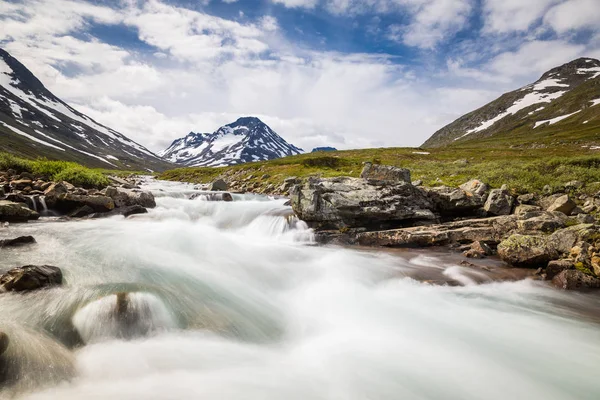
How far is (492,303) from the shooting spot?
9.86m

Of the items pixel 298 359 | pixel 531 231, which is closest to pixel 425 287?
pixel 298 359

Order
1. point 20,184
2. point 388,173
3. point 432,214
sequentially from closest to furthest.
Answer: point 432,214
point 20,184
point 388,173

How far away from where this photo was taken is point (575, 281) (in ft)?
34.4

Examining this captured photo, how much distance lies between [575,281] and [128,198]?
25.6m

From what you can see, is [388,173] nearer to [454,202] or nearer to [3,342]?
[454,202]

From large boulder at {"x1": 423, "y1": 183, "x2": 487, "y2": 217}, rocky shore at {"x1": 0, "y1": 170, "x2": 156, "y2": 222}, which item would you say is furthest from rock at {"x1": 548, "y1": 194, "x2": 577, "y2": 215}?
rocky shore at {"x1": 0, "y1": 170, "x2": 156, "y2": 222}

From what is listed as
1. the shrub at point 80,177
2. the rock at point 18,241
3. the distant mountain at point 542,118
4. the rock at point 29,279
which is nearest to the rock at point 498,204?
the rock at point 29,279

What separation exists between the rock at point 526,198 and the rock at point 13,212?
94.1 feet

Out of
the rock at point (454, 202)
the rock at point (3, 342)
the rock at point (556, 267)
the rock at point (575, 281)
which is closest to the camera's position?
the rock at point (3, 342)

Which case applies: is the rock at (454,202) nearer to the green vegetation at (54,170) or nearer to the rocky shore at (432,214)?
the rocky shore at (432,214)

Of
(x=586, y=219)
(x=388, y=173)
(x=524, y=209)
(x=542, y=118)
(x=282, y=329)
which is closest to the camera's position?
(x=282, y=329)

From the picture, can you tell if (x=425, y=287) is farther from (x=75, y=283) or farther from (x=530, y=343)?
(x=75, y=283)

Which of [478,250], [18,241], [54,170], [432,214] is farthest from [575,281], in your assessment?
[54,170]

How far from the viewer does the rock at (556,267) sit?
1130 centimetres
